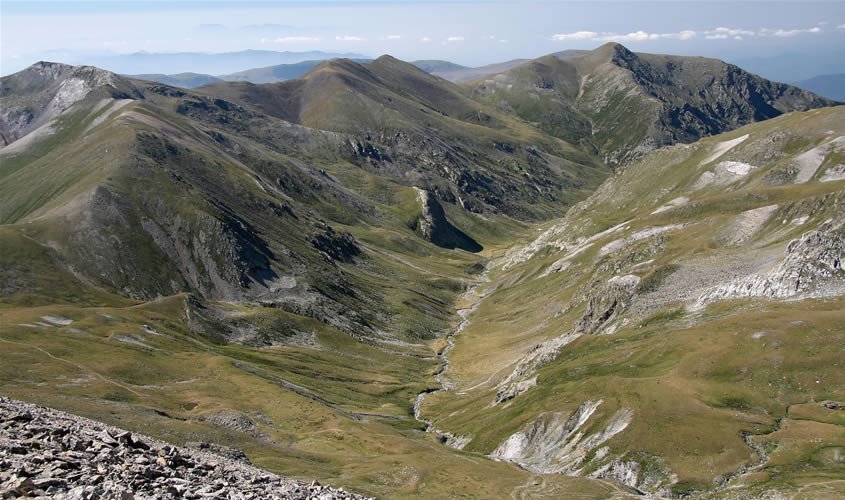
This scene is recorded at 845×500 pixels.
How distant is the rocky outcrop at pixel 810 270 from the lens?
120m

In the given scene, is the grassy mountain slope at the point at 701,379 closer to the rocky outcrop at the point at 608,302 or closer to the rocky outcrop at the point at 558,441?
the rocky outcrop at the point at 558,441

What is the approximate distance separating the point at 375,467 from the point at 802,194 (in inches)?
5954

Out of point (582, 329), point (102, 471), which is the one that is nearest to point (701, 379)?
point (582, 329)

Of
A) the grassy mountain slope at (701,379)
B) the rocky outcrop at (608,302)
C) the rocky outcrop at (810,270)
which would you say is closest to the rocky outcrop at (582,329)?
the rocky outcrop at (608,302)

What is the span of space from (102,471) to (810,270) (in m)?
124

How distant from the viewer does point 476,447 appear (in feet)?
393

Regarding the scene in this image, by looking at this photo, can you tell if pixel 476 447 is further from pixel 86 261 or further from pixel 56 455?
pixel 86 261

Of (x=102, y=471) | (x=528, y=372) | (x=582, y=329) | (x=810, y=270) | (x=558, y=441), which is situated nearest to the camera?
(x=102, y=471)

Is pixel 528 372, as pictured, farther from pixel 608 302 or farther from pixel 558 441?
pixel 558 441

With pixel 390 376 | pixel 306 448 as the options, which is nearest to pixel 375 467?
pixel 306 448

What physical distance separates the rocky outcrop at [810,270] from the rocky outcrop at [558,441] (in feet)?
154

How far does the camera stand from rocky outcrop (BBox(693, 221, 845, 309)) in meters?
120

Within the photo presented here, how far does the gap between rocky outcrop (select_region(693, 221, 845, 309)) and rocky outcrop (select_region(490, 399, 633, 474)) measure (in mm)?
47021

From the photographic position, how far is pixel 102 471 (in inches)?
1551
